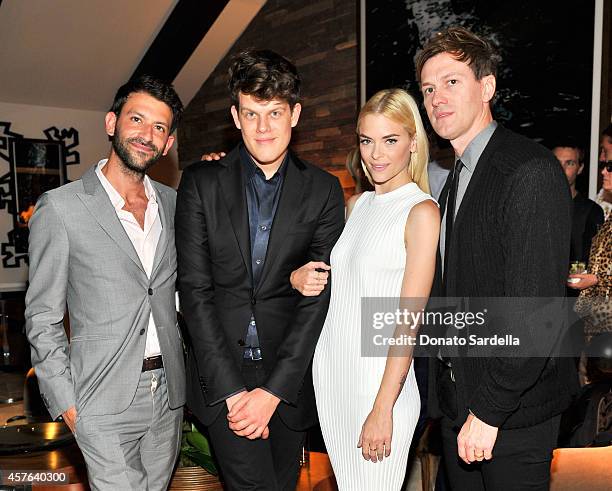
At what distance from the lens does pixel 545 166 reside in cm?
153

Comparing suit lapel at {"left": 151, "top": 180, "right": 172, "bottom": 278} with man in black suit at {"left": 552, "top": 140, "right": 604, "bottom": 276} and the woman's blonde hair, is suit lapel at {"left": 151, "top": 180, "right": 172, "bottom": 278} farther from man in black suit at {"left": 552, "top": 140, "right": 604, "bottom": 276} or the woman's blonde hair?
man in black suit at {"left": 552, "top": 140, "right": 604, "bottom": 276}

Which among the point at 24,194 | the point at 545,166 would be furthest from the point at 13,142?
the point at 545,166

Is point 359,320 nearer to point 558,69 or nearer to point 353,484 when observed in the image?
point 353,484

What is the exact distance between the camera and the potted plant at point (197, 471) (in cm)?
301

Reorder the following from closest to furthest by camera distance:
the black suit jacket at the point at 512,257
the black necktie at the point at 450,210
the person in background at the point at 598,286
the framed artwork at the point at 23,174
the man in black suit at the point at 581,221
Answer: the black suit jacket at the point at 512,257 → the black necktie at the point at 450,210 → the person in background at the point at 598,286 → the man in black suit at the point at 581,221 → the framed artwork at the point at 23,174

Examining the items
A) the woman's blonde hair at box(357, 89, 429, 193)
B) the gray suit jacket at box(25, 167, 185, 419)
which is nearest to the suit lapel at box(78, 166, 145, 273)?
the gray suit jacket at box(25, 167, 185, 419)

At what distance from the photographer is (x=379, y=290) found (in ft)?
6.28

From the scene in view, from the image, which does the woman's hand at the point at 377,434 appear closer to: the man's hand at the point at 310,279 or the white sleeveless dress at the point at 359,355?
the white sleeveless dress at the point at 359,355

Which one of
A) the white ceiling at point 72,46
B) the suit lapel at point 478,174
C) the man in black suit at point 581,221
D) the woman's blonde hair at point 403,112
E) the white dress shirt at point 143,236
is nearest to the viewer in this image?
the suit lapel at point 478,174

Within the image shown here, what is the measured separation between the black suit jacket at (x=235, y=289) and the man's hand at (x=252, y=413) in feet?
0.13

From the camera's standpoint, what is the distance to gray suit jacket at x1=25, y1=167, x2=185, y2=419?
1991 millimetres

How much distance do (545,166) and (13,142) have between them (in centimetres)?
776

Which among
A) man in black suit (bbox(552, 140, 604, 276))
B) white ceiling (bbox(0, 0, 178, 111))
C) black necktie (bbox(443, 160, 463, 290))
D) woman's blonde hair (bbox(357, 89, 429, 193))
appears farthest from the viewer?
white ceiling (bbox(0, 0, 178, 111))

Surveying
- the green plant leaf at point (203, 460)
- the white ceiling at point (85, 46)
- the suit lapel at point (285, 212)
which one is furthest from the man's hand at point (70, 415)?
the white ceiling at point (85, 46)
